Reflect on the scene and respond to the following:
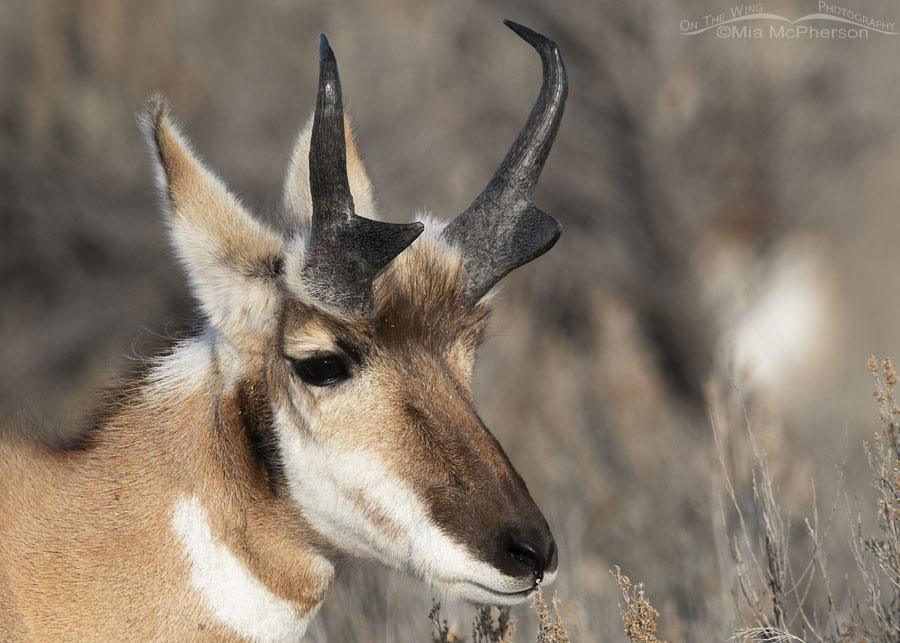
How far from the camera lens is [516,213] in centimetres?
401

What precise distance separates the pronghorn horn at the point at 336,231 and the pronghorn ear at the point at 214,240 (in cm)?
20

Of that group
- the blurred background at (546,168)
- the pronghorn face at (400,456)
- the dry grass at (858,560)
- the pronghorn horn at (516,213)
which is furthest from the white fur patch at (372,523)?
the blurred background at (546,168)

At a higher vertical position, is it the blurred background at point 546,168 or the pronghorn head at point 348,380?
the pronghorn head at point 348,380

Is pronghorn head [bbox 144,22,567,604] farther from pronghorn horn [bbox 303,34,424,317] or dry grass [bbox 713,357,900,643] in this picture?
dry grass [bbox 713,357,900,643]

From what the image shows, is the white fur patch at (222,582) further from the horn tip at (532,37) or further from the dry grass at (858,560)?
the horn tip at (532,37)

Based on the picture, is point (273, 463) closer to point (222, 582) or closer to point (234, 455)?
point (234, 455)

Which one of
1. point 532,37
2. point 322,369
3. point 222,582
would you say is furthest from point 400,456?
point 532,37

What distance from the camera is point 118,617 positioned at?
135 inches

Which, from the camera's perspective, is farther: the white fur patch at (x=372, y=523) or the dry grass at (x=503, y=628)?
the dry grass at (x=503, y=628)

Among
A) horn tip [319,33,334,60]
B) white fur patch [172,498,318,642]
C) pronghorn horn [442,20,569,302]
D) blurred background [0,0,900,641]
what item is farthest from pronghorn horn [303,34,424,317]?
blurred background [0,0,900,641]

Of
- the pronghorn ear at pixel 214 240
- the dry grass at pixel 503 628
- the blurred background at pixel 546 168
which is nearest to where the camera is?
the pronghorn ear at pixel 214 240

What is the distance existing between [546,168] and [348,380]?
9571mm

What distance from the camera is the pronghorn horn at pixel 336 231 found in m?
3.31

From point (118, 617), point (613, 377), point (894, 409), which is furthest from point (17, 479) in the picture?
point (613, 377)
